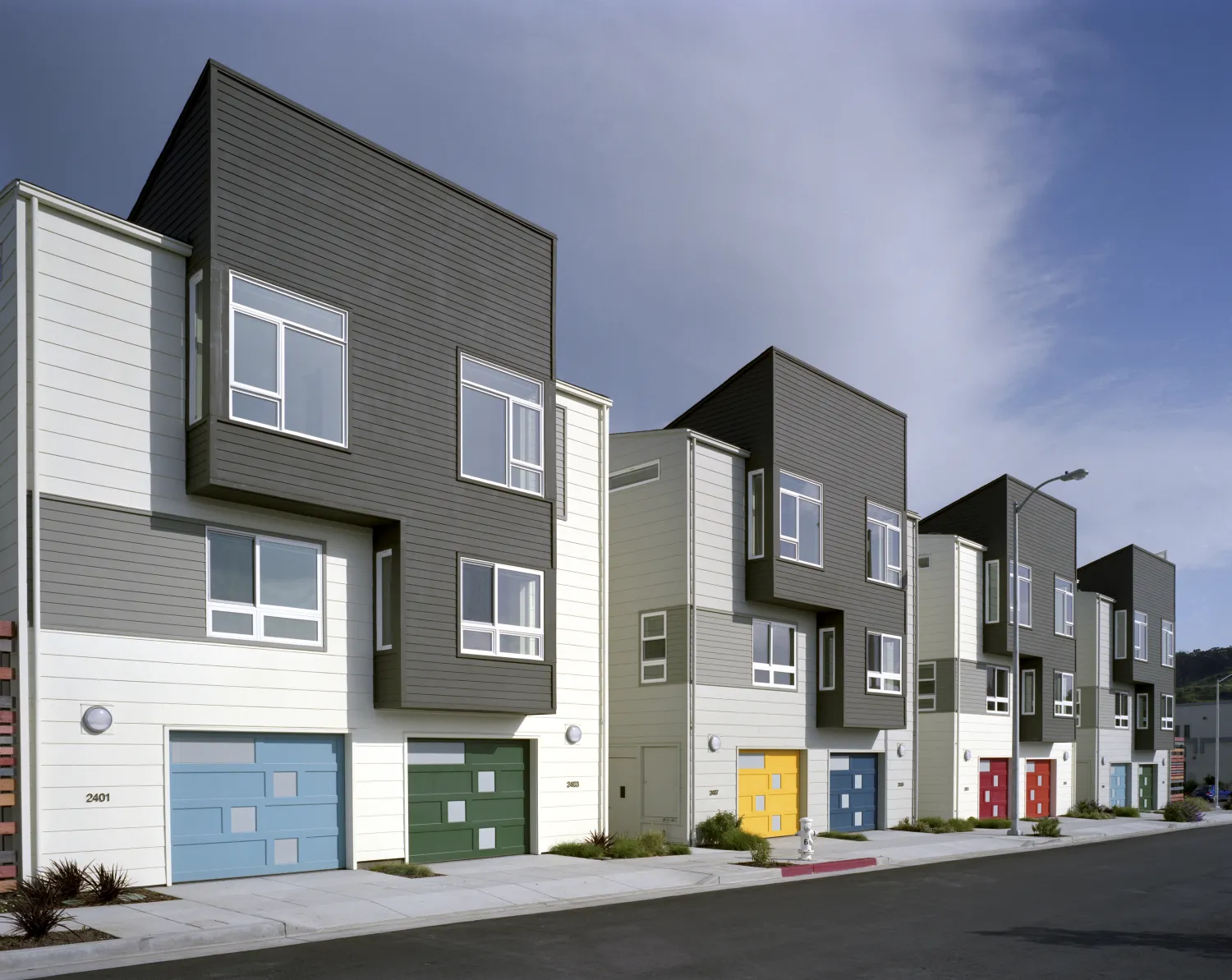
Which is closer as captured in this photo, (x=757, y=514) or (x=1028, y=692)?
(x=757, y=514)

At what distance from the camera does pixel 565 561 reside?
22188 millimetres

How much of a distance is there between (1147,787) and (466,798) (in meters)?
42.2

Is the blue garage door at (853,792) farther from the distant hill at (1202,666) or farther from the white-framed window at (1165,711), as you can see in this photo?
the distant hill at (1202,666)

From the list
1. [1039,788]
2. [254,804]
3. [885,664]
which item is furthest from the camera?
[1039,788]

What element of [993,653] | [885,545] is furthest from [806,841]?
[993,653]

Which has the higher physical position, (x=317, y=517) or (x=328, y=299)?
(x=328, y=299)

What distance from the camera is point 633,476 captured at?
2658cm

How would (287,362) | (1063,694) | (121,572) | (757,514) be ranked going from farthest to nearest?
(1063,694)
(757,514)
(287,362)
(121,572)

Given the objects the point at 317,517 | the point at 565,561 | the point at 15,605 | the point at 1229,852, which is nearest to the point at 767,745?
the point at 565,561

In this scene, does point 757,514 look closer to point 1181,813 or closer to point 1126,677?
point 1181,813

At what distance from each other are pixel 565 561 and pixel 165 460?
802 cm

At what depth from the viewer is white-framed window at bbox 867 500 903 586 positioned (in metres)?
29.6

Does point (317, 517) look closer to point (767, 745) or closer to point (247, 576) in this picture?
point (247, 576)

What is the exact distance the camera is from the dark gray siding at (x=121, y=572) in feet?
48.9
